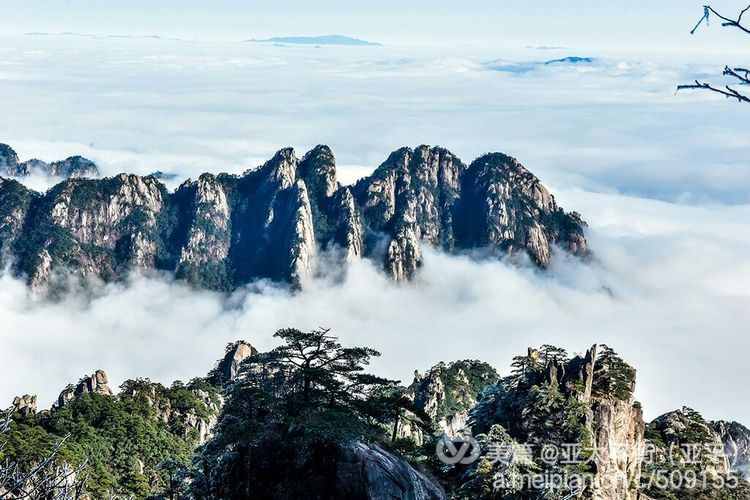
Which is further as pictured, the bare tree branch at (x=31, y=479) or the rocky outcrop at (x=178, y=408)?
the rocky outcrop at (x=178, y=408)

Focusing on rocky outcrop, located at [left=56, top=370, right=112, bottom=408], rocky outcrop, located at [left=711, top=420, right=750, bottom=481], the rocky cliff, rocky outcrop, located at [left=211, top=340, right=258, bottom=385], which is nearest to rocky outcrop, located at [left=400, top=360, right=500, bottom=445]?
the rocky cliff

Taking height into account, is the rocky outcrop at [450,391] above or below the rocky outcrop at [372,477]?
above

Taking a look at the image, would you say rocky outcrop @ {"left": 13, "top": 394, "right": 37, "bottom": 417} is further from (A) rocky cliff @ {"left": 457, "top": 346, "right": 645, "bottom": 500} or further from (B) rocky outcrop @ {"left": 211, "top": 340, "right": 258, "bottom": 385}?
(A) rocky cliff @ {"left": 457, "top": 346, "right": 645, "bottom": 500}

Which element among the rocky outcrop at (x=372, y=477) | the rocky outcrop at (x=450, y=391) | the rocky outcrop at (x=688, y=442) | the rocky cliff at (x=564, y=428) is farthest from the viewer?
the rocky outcrop at (x=450, y=391)

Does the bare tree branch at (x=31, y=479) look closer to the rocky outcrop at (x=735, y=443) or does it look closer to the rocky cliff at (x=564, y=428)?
the rocky cliff at (x=564, y=428)

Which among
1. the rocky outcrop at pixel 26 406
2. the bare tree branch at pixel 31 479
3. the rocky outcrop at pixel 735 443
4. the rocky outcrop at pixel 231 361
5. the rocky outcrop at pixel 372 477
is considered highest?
the rocky outcrop at pixel 231 361

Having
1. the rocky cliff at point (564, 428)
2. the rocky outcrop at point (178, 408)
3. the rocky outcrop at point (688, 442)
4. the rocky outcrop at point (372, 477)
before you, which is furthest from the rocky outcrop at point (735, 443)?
the rocky outcrop at point (372, 477)

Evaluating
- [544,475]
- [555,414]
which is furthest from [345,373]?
[555,414]
